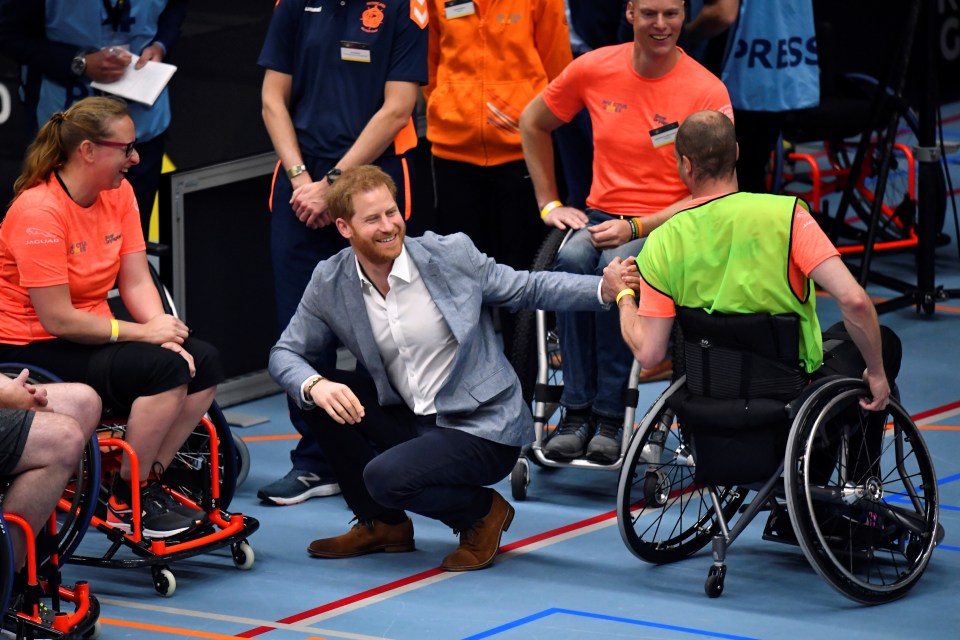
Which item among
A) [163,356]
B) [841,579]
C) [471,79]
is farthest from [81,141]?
[841,579]

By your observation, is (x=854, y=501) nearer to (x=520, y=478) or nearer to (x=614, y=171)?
(x=520, y=478)

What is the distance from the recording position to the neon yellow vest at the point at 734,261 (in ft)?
13.0

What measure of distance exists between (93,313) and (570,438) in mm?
1520

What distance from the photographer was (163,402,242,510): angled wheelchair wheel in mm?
4598

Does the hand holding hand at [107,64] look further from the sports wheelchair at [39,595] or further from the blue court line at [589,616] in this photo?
the blue court line at [589,616]

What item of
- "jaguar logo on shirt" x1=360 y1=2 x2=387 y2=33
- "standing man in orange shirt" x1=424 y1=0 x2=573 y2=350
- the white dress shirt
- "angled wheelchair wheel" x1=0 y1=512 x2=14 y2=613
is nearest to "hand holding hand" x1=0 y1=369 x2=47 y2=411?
"angled wheelchair wheel" x1=0 y1=512 x2=14 y2=613

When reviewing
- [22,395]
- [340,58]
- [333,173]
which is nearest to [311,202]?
[333,173]

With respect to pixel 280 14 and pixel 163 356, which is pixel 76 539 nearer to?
pixel 163 356

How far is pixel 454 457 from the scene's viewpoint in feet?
14.1

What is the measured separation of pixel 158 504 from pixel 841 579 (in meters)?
1.86

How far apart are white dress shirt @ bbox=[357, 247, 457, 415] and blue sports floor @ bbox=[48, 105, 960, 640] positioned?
518mm

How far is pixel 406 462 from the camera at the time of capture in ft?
14.0

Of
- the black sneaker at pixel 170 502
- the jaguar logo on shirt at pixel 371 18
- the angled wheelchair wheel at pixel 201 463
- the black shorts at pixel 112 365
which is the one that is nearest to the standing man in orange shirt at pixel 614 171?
the jaguar logo on shirt at pixel 371 18

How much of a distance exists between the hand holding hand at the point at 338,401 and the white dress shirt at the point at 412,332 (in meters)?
0.19
